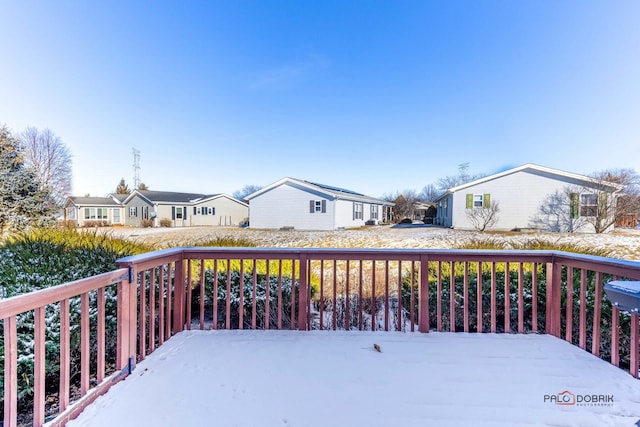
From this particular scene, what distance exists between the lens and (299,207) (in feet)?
57.8

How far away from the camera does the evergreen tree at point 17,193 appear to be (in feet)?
24.7

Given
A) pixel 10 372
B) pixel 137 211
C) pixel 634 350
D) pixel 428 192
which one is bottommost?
pixel 634 350

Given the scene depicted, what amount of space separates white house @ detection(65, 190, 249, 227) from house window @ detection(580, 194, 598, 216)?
2553cm

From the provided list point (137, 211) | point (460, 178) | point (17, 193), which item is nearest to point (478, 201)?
point (17, 193)

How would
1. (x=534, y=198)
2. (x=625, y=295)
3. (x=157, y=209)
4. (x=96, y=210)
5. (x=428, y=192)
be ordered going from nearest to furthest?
1. (x=625, y=295)
2. (x=534, y=198)
3. (x=157, y=209)
4. (x=96, y=210)
5. (x=428, y=192)

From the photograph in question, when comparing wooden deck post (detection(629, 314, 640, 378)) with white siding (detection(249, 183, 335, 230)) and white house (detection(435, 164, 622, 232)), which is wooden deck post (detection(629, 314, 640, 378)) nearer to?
white siding (detection(249, 183, 335, 230))

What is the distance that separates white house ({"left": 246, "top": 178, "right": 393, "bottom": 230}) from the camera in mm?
17047

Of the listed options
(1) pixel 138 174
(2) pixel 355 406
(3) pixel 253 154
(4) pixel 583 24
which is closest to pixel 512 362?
(2) pixel 355 406

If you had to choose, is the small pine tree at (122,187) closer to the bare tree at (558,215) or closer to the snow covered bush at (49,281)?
the snow covered bush at (49,281)

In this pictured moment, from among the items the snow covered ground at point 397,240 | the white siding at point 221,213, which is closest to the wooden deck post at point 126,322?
the snow covered ground at point 397,240

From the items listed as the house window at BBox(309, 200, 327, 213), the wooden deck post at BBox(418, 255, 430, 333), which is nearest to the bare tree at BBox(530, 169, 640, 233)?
the house window at BBox(309, 200, 327, 213)

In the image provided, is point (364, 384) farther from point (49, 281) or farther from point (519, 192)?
point (519, 192)

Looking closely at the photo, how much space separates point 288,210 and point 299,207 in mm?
796

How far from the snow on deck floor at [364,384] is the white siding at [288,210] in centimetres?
1434
